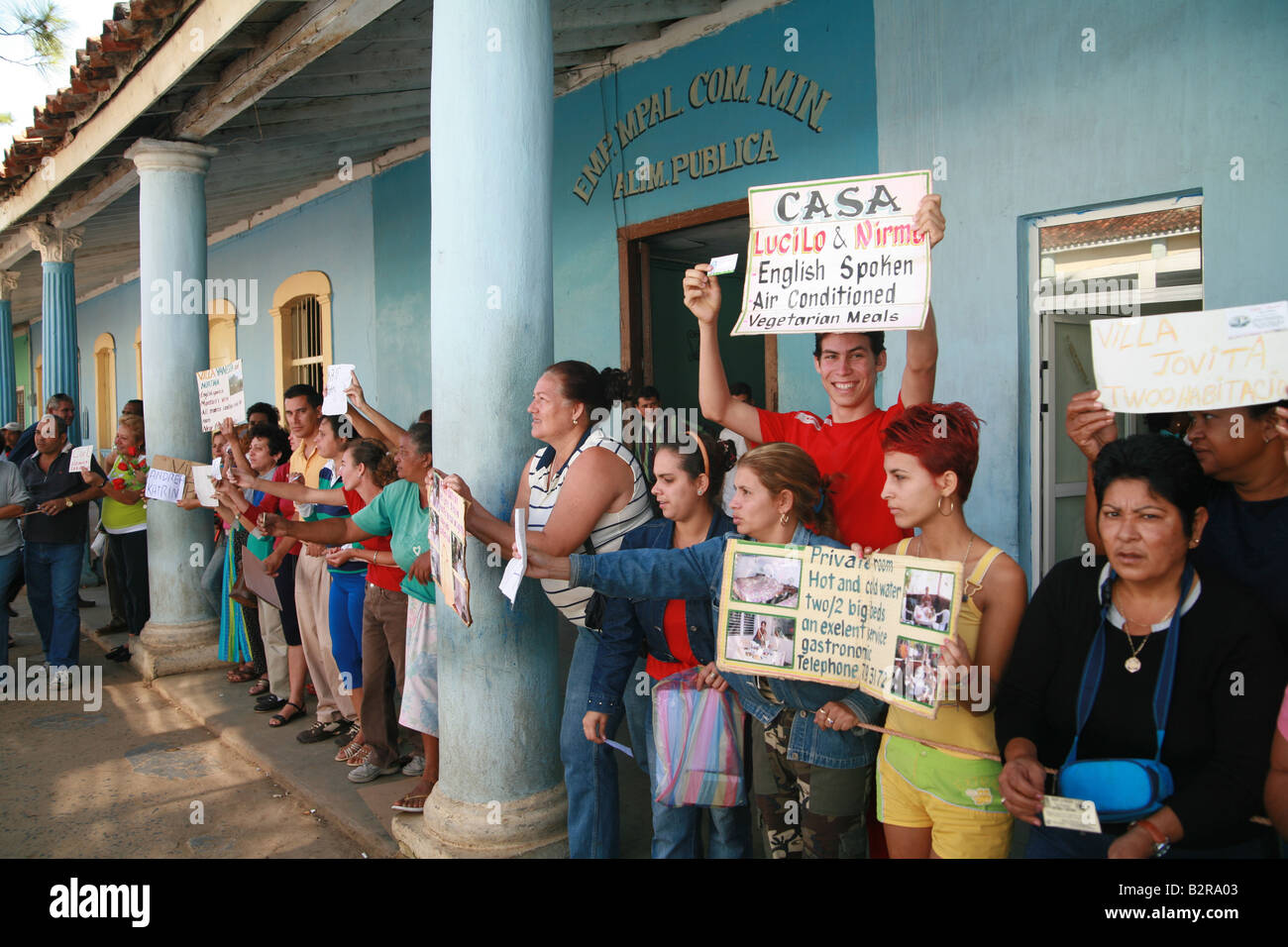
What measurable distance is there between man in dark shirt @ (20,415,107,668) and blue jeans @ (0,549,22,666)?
145 mm

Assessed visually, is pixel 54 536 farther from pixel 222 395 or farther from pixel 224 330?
pixel 224 330

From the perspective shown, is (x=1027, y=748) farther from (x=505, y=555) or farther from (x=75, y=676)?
(x=75, y=676)

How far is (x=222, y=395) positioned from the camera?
5.64m

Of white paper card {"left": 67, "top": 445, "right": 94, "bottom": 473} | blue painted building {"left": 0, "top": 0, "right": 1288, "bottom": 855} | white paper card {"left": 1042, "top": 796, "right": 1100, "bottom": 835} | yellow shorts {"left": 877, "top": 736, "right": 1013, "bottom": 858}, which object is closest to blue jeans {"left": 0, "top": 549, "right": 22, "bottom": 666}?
white paper card {"left": 67, "top": 445, "right": 94, "bottom": 473}

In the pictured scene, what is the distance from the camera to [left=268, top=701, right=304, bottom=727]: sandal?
5.62 metres

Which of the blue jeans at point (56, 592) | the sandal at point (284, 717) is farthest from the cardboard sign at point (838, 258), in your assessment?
the blue jeans at point (56, 592)

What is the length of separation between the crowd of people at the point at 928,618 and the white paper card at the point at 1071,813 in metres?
0.09

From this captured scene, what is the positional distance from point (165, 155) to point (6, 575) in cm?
328

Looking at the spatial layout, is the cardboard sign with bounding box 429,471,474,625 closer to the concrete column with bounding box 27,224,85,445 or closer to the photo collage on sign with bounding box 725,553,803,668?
the photo collage on sign with bounding box 725,553,803,668

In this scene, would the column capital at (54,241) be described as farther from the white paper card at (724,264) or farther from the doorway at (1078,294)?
the white paper card at (724,264)

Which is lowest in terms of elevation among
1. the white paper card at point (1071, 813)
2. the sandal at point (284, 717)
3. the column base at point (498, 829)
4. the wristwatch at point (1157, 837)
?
the sandal at point (284, 717)

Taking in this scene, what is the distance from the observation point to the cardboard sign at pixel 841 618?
2.25 metres

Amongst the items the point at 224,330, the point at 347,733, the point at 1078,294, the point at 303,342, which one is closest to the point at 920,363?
the point at 1078,294
